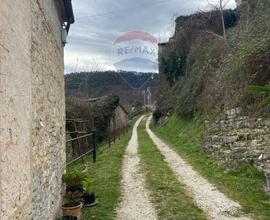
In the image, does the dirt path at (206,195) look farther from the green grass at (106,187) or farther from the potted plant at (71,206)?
the potted plant at (71,206)

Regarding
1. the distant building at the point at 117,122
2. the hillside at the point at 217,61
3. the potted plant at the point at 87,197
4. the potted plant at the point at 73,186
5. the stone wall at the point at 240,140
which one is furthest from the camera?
the distant building at the point at 117,122

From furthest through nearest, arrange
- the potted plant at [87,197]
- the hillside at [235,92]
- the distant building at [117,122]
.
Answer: the distant building at [117,122] < the hillside at [235,92] < the potted plant at [87,197]

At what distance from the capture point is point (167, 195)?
685 centimetres

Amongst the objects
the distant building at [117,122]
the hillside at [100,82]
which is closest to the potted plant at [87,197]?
the distant building at [117,122]

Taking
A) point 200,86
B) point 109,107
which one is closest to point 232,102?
point 200,86

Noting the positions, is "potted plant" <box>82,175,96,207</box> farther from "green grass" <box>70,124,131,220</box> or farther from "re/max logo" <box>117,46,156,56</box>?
"re/max logo" <box>117,46,156,56</box>

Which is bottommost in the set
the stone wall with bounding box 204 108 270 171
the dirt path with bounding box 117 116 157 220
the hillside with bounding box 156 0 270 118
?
the dirt path with bounding box 117 116 157 220

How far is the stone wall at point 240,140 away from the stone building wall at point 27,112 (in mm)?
4880

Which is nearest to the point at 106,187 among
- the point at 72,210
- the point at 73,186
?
the point at 73,186

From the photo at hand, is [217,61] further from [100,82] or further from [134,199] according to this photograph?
[100,82]

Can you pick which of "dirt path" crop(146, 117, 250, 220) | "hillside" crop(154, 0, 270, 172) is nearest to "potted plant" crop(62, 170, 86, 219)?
"dirt path" crop(146, 117, 250, 220)

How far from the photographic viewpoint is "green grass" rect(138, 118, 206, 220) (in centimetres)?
570

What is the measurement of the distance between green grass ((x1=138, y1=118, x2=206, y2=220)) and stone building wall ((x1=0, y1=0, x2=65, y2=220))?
1.87 m

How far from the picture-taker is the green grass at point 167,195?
224 inches
